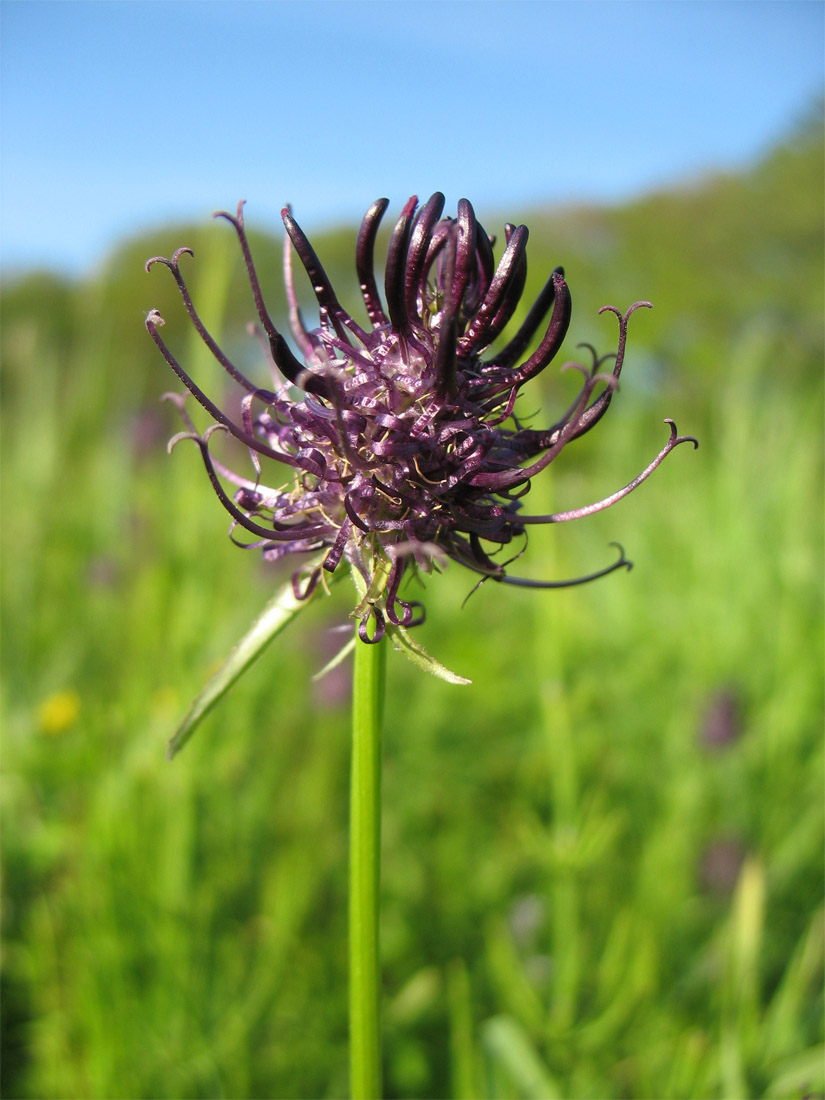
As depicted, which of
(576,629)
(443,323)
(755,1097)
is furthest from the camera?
(576,629)

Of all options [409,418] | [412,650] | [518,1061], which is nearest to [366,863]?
[412,650]

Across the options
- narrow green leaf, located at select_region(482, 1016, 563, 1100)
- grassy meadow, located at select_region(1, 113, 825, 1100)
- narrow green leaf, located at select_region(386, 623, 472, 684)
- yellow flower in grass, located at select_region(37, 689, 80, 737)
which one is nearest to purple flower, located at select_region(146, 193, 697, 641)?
narrow green leaf, located at select_region(386, 623, 472, 684)

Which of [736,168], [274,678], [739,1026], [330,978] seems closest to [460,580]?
[274,678]

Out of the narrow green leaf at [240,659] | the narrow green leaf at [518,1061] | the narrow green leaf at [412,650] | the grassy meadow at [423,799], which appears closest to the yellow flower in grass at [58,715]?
the grassy meadow at [423,799]

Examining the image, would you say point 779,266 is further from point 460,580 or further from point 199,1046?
point 199,1046

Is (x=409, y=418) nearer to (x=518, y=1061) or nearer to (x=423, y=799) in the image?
(x=518, y=1061)

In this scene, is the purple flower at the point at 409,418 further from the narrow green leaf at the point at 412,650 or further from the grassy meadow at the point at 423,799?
the grassy meadow at the point at 423,799
